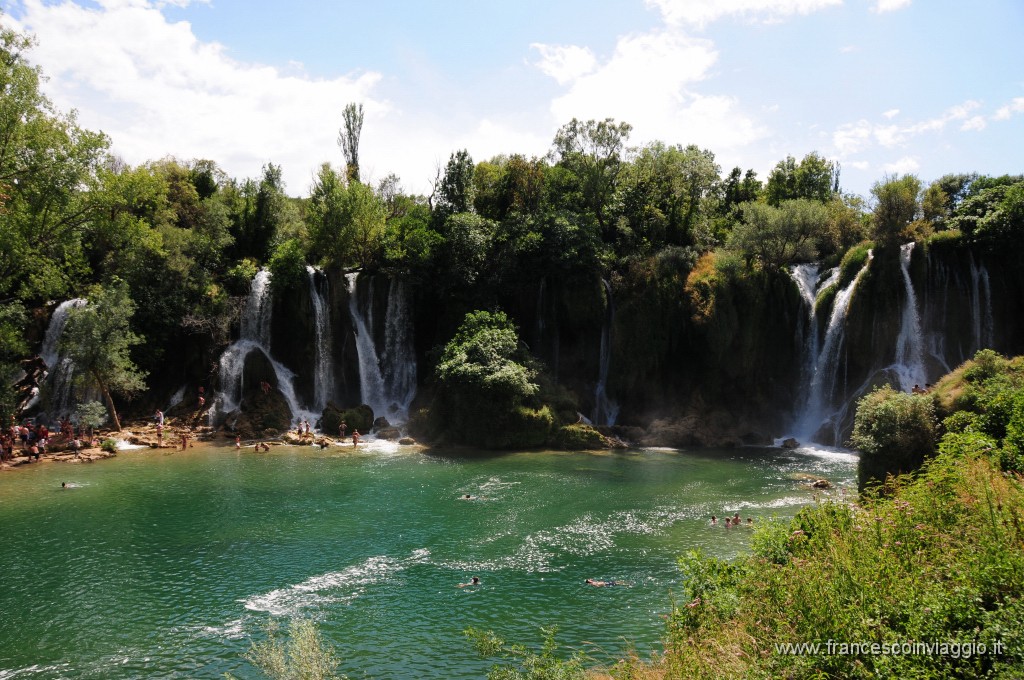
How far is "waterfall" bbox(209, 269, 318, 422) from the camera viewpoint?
124ft

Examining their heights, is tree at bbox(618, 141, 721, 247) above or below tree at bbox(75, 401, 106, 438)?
above

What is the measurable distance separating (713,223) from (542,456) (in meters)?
26.9

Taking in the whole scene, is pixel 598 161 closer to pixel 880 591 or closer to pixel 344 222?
pixel 344 222

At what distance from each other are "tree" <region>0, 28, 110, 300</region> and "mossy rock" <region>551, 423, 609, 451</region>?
25654mm

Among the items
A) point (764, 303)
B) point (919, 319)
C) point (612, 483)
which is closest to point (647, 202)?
point (764, 303)

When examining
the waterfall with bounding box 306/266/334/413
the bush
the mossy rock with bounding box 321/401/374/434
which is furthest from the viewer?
the waterfall with bounding box 306/266/334/413

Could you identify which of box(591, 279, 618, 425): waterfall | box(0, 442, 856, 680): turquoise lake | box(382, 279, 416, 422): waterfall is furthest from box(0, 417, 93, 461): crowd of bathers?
box(591, 279, 618, 425): waterfall

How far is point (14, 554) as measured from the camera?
18000 millimetres

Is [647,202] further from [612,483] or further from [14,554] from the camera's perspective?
[14,554]

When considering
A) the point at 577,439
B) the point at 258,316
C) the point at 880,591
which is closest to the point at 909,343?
the point at 577,439

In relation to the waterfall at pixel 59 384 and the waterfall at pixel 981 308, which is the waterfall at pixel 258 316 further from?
the waterfall at pixel 981 308

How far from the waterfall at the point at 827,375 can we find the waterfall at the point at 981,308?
529cm

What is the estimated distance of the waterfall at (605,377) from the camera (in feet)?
126

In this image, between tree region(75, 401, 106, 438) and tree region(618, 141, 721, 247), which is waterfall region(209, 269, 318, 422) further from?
tree region(618, 141, 721, 247)
